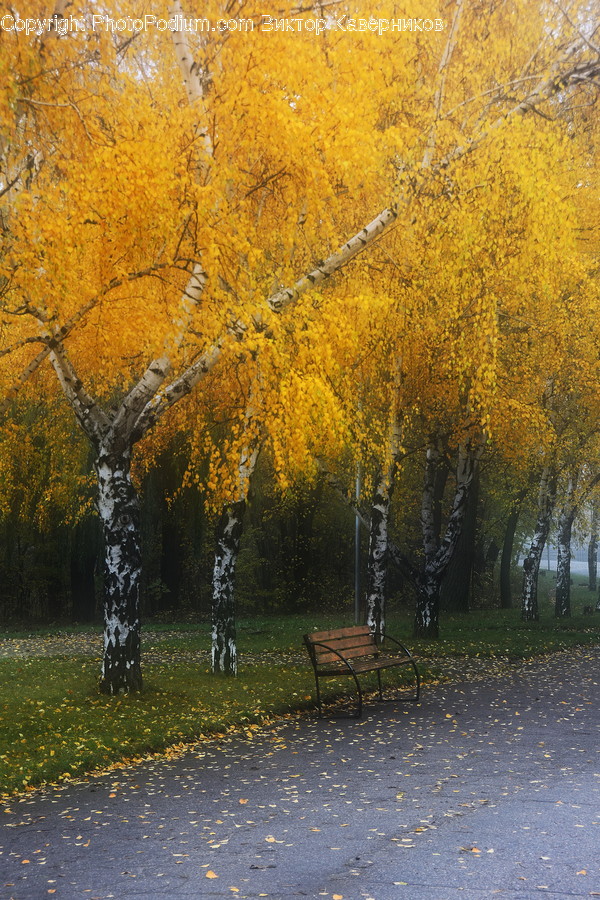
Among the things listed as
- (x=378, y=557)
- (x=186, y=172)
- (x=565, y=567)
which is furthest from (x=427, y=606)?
(x=186, y=172)

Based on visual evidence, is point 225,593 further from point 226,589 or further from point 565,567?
point 565,567

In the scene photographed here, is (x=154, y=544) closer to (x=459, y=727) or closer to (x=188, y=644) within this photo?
(x=188, y=644)

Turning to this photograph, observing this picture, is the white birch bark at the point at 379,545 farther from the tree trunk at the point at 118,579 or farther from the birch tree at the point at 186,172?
the tree trunk at the point at 118,579

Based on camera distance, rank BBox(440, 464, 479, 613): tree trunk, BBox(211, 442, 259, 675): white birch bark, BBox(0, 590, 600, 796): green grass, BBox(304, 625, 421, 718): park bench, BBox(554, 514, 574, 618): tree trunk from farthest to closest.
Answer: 1. BBox(554, 514, 574, 618): tree trunk
2. BBox(440, 464, 479, 613): tree trunk
3. BBox(211, 442, 259, 675): white birch bark
4. BBox(304, 625, 421, 718): park bench
5. BBox(0, 590, 600, 796): green grass

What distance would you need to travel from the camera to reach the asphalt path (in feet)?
18.3

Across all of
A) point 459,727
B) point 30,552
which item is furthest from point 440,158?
point 30,552

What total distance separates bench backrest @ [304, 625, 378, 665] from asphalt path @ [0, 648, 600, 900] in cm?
121

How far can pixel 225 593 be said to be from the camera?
15117 mm

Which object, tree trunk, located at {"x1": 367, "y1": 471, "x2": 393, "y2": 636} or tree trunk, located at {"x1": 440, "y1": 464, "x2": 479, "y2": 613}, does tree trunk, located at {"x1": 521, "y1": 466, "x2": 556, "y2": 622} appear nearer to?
tree trunk, located at {"x1": 440, "y1": 464, "x2": 479, "y2": 613}

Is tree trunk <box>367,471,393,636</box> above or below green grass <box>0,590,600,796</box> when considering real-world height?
above

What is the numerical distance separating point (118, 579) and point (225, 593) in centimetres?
304

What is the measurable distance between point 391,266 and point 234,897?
12.5 m

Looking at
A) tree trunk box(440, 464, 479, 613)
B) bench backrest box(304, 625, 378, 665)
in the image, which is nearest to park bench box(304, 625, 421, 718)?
bench backrest box(304, 625, 378, 665)

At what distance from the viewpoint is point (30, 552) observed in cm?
2792
